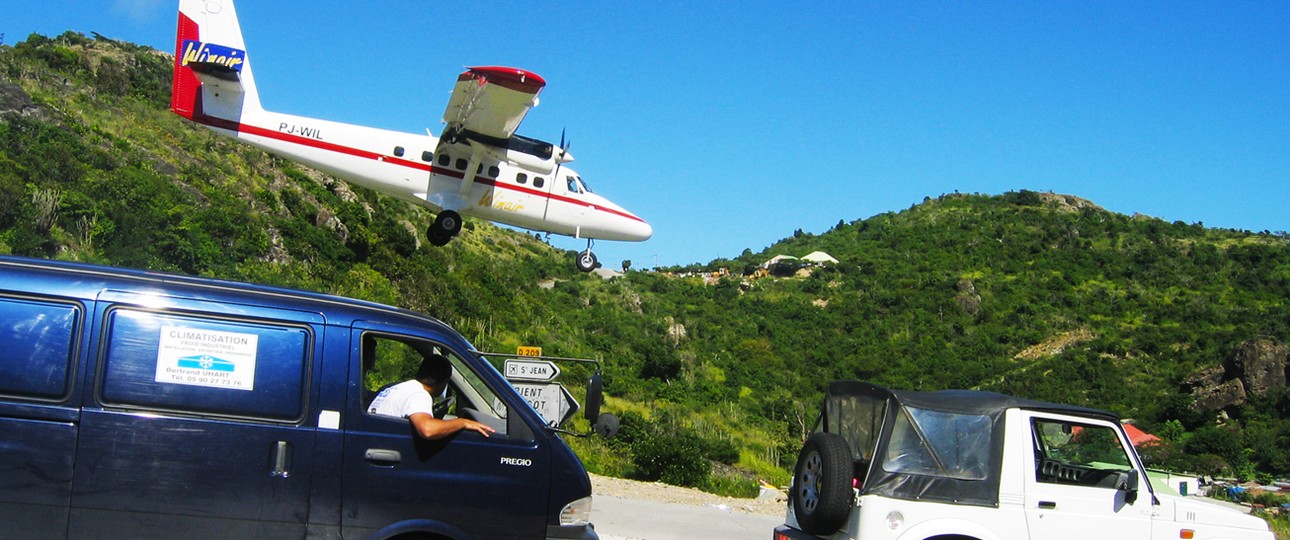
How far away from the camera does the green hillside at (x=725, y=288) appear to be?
2423 centimetres

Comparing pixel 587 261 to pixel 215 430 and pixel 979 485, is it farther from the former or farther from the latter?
pixel 215 430

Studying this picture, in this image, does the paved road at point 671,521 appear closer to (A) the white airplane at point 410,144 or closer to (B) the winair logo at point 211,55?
(A) the white airplane at point 410,144

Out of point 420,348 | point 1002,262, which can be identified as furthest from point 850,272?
point 420,348

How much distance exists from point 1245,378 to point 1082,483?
49.3 meters

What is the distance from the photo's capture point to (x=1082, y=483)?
798 centimetres

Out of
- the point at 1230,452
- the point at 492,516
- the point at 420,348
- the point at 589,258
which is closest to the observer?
the point at 492,516

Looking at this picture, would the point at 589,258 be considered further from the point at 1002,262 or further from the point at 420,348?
the point at 1002,262

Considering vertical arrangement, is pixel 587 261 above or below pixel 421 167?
below

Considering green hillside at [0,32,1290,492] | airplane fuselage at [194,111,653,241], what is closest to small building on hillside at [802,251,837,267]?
green hillside at [0,32,1290,492]

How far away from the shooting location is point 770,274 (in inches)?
3450

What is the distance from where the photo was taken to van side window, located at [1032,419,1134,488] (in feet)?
25.9

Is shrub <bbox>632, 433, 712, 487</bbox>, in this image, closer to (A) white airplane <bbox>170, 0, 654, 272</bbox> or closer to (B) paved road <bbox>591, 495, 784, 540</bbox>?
(B) paved road <bbox>591, 495, 784, 540</bbox>

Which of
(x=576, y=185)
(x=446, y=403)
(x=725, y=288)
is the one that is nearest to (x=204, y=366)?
(x=446, y=403)

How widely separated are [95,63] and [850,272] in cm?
5580
